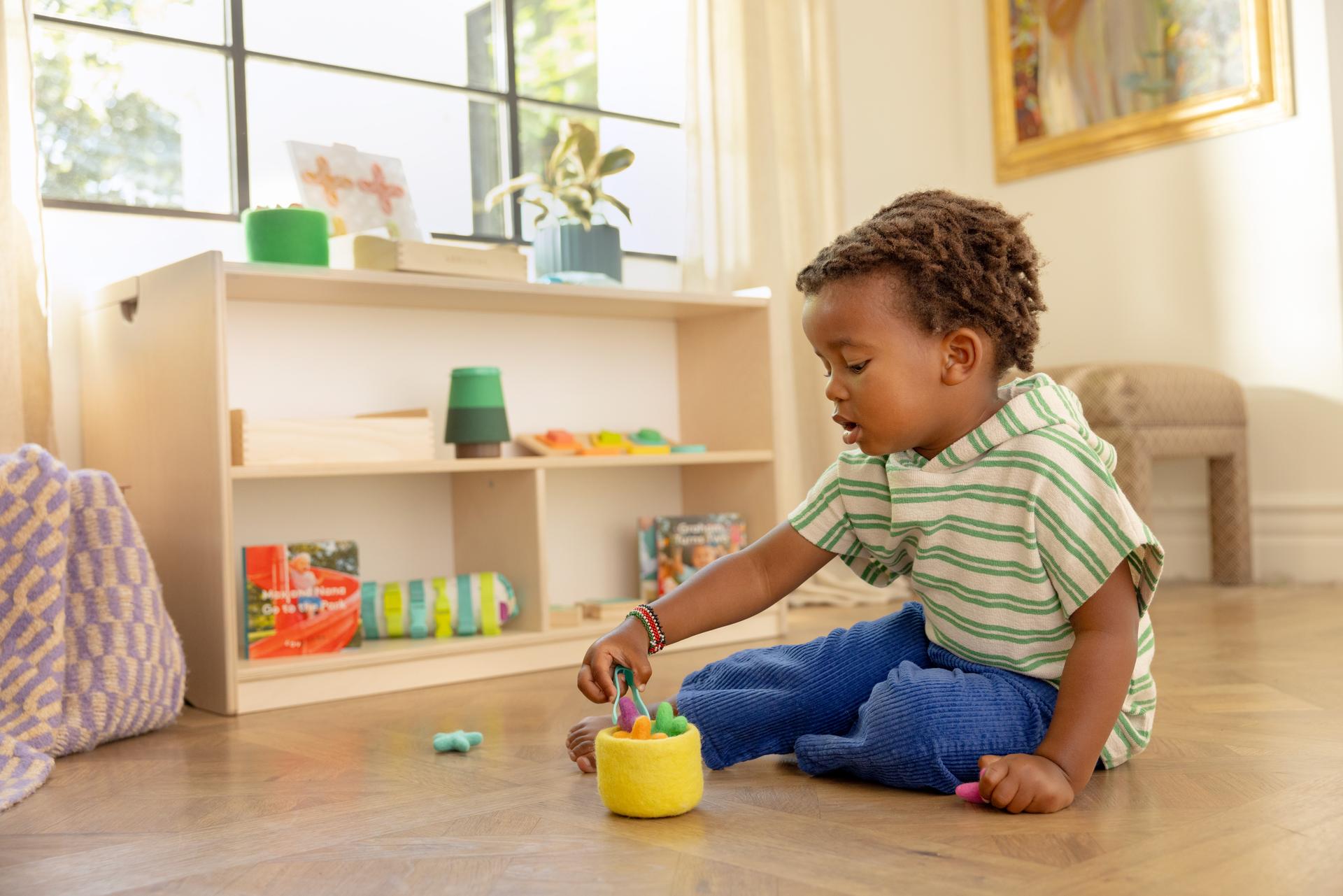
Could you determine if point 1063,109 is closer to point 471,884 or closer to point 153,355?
point 153,355

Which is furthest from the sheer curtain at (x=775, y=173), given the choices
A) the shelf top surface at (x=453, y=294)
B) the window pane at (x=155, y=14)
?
the window pane at (x=155, y=14)

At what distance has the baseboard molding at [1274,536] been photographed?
3068 millimetres

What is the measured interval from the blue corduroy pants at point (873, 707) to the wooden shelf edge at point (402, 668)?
725mm

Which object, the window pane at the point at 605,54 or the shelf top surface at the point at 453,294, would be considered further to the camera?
the window pane at the point at 605,54

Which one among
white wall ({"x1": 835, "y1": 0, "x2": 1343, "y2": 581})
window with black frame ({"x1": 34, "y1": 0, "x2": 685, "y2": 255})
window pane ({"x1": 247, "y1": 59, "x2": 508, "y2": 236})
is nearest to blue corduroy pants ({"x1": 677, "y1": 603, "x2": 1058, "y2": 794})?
window pane ({"x1": 247, "y1": 59, "x2": 508, "y2": 236})

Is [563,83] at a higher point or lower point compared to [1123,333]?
higher

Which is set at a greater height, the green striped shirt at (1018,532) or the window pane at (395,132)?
the window pane at (395,132)

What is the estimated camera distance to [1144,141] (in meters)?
3.39

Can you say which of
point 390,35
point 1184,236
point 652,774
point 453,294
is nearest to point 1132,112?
point 1184,236

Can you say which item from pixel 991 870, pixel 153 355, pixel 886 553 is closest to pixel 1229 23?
pixel 886 553

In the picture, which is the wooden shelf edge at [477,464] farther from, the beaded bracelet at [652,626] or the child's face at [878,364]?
the child's face at [878,364]

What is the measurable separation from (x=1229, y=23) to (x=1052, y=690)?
2.57 m

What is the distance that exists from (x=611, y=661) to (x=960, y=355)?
17.8 inches

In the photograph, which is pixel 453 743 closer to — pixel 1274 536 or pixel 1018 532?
pixel 1018 532
